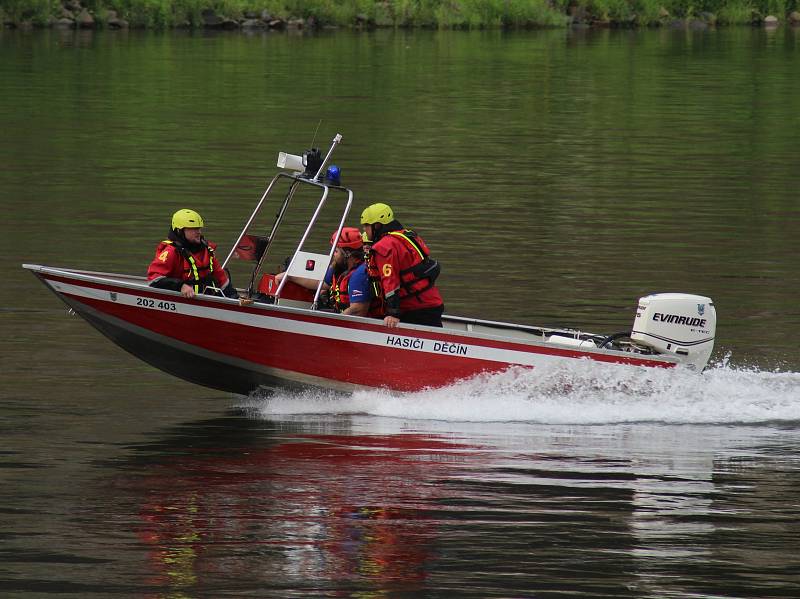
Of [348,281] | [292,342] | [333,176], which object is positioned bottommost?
[292,342]

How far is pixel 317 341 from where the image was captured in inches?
480

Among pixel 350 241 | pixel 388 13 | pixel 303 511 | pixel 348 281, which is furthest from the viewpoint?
pixel 388 13

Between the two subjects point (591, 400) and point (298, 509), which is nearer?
point (298, 509)

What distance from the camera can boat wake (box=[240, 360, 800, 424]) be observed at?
1202 centimetres

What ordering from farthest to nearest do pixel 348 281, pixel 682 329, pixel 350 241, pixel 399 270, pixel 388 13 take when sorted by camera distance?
pixel 388 13 → pixel 350 241 → pixel 348 281 → pixel 682 329 → pixel 399 270

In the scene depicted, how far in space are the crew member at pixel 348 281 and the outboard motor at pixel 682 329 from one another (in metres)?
2.23

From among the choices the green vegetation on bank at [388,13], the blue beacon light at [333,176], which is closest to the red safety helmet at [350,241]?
the blue beacon light at [333,176]

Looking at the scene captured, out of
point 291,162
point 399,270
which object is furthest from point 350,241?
point 291,162

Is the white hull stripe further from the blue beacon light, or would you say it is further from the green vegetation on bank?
the green vegetation on bank

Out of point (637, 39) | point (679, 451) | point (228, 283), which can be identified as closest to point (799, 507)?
point (679, 451)

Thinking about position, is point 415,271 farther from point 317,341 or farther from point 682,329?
point 682,329

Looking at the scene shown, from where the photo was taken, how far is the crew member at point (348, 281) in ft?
40.2

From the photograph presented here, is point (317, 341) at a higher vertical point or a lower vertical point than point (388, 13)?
lower

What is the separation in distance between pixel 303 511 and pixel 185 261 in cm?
334
